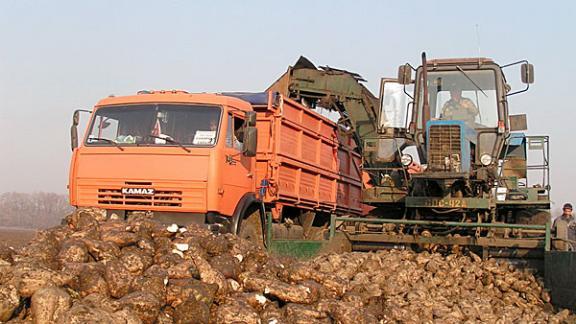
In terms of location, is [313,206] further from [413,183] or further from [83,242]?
[83,242]

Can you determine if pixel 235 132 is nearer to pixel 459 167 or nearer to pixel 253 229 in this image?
pixel 253 229

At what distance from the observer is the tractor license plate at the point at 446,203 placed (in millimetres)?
8734

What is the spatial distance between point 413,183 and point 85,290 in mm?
6033

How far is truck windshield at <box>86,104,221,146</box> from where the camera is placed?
26.4ft

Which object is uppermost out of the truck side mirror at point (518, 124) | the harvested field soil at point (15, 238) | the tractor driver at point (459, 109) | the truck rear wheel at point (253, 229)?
the tractor driver at point (459, 109)

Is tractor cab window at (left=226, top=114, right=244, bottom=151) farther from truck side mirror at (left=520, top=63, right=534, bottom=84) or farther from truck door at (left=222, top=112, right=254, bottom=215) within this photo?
truck side mirror at (left=520, top=63, right=534, bottom=84)

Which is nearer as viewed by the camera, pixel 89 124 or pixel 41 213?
pixel 89 124

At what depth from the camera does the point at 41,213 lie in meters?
49.2

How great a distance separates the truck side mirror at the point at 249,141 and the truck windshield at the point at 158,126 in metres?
0.40

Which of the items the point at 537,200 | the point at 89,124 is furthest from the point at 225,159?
the point at 537,200

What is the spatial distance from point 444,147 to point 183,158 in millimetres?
3475

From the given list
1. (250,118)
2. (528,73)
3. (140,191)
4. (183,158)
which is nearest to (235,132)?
(250,118)

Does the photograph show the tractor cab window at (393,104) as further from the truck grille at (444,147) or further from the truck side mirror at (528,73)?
the truck side mirror at (528,73)

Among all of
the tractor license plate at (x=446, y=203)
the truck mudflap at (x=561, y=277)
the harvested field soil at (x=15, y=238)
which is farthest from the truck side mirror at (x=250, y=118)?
the truck mudflap at (x=561, y=277)
